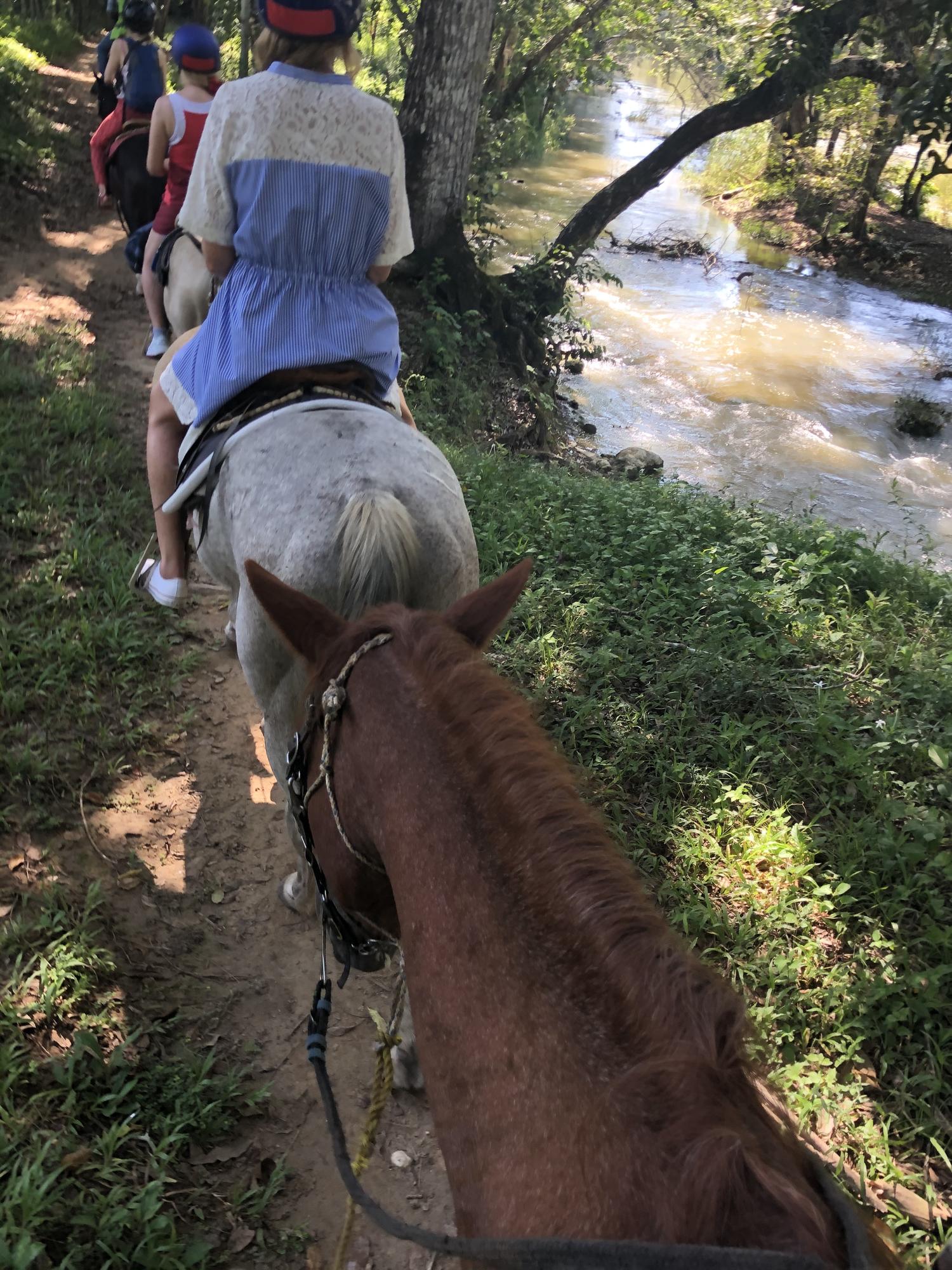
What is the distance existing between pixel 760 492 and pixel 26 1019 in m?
8.37

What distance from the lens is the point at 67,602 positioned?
4.27m

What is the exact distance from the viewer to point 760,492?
8977 millimetres

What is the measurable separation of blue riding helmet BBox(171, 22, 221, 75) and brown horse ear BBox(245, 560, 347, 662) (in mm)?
4719

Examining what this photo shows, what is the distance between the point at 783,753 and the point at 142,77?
281 inches

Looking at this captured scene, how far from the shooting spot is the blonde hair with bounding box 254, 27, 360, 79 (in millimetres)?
2463

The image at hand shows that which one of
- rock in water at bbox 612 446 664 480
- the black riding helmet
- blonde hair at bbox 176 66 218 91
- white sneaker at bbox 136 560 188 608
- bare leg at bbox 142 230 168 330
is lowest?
rock in water at bbox 612 446 664 480

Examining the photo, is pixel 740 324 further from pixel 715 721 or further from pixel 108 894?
pixel 108 894

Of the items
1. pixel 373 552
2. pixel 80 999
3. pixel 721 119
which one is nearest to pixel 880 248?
pixel 721 119

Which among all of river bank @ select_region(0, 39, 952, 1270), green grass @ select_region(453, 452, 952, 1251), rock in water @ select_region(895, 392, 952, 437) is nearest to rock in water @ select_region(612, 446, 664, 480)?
river bank @ select_region(0, 39, 952, 1270)

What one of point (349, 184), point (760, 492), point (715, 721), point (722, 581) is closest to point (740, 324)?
point (760, 492)

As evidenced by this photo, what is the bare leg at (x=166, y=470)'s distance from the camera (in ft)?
10.4

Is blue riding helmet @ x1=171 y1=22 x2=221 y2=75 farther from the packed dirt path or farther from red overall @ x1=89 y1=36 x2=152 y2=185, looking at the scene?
the packed dirt path

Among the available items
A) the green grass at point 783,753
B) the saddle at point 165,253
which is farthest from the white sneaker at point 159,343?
the green grass at point 783,753

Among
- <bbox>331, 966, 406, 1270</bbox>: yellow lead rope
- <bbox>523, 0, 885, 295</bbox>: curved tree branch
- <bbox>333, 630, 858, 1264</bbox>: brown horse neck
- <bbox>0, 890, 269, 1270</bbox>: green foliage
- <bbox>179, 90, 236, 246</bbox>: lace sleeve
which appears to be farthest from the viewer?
<bbox>523, 0, 885, 295</bbox>: curved tree branch
